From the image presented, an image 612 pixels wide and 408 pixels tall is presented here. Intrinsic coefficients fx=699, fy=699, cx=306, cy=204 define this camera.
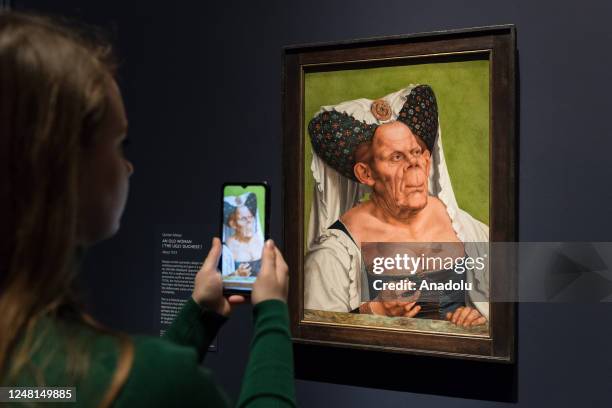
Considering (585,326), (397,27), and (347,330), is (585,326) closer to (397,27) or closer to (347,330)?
(347,330)

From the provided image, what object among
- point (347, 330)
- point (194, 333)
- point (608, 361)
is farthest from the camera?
point (347, 330)

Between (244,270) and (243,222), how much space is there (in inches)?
5.6

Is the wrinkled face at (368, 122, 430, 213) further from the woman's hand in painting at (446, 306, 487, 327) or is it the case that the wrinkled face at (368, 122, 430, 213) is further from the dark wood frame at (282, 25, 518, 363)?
the woman's hand in painting at (446, 306, 487, 327)

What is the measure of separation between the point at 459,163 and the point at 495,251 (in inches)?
9.3

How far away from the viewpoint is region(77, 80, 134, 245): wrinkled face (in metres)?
0.72

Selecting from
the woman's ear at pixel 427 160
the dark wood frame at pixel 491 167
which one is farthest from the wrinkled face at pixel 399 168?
the dark wood frame at pixel 491 167

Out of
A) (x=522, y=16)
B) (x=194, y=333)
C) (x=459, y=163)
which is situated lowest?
(x=194, y=333)

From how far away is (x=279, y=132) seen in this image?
204cm

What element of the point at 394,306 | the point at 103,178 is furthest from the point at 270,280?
the point at 394,306

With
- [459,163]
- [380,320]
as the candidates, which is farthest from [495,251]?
[380,320]

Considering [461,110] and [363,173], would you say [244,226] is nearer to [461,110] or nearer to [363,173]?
[363,173]

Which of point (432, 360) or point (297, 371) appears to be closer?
point (432, 360)

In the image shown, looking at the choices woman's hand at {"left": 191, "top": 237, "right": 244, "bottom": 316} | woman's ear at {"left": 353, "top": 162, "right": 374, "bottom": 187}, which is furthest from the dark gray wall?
woman's hand at {"left": 191, "top": 237, "right": 244, "bottom": 316}

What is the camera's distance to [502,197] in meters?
1.69
